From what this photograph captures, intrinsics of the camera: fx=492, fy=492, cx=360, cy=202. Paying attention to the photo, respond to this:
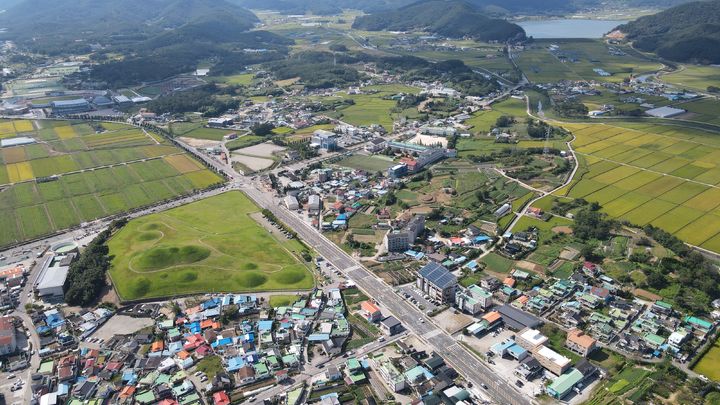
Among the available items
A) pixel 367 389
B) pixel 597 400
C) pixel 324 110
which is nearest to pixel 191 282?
pixel 367 389

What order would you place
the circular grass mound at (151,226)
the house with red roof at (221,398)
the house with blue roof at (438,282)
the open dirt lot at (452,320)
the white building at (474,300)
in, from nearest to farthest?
the house with red roof at (221,398) → the open dirt lot at (452,320) → the white building at (474,300) → the house with blue roof at (438,282) → the circular grass mound at (151,226)

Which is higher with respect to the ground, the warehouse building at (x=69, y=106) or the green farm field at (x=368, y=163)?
the warehouse building at (x=69, y=106)

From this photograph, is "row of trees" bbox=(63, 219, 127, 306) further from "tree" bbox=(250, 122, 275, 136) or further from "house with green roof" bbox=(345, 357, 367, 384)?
"tree" bbox=(250, 122, 275, 136)

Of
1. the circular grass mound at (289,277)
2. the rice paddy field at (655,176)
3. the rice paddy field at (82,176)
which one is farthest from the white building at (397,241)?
the rice paddy field at (82,176)

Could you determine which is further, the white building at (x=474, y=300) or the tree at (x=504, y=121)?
the tree at (x=504, y=121)

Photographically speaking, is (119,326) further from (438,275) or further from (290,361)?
(438,275)

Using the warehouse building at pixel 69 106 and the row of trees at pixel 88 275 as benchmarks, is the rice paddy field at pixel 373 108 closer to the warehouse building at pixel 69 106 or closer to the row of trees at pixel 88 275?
the warehouse building at pixel 69 106
